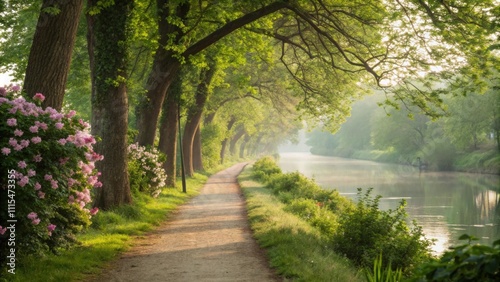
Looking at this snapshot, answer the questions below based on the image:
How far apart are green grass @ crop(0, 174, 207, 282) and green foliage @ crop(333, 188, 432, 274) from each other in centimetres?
499

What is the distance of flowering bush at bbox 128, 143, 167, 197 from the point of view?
710 inches

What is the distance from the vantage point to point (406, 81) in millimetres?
Answer: 15344

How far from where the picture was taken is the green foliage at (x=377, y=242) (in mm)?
10586

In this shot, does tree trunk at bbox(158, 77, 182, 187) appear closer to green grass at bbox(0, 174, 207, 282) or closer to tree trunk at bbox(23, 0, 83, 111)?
green grass at bbox(0, 174, 207, 282)

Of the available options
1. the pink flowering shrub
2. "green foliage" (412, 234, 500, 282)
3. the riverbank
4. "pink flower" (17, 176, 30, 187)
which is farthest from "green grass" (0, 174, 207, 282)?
the riverbank

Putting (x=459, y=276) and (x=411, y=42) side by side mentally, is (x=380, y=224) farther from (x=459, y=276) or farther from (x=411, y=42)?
(x=459, y=276)

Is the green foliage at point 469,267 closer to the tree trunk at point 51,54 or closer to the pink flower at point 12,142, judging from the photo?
the pink flower at point 12,142

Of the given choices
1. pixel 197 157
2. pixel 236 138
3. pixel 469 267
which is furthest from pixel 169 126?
pixel 236 138

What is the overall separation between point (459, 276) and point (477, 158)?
51099 mm

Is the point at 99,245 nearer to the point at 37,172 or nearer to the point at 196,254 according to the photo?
the point at 196,254

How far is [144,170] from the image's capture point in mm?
19703

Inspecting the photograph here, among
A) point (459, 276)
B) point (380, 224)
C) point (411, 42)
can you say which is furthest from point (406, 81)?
point (459, 276)

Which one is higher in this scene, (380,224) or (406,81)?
(406,81)

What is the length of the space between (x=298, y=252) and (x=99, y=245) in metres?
4.18
